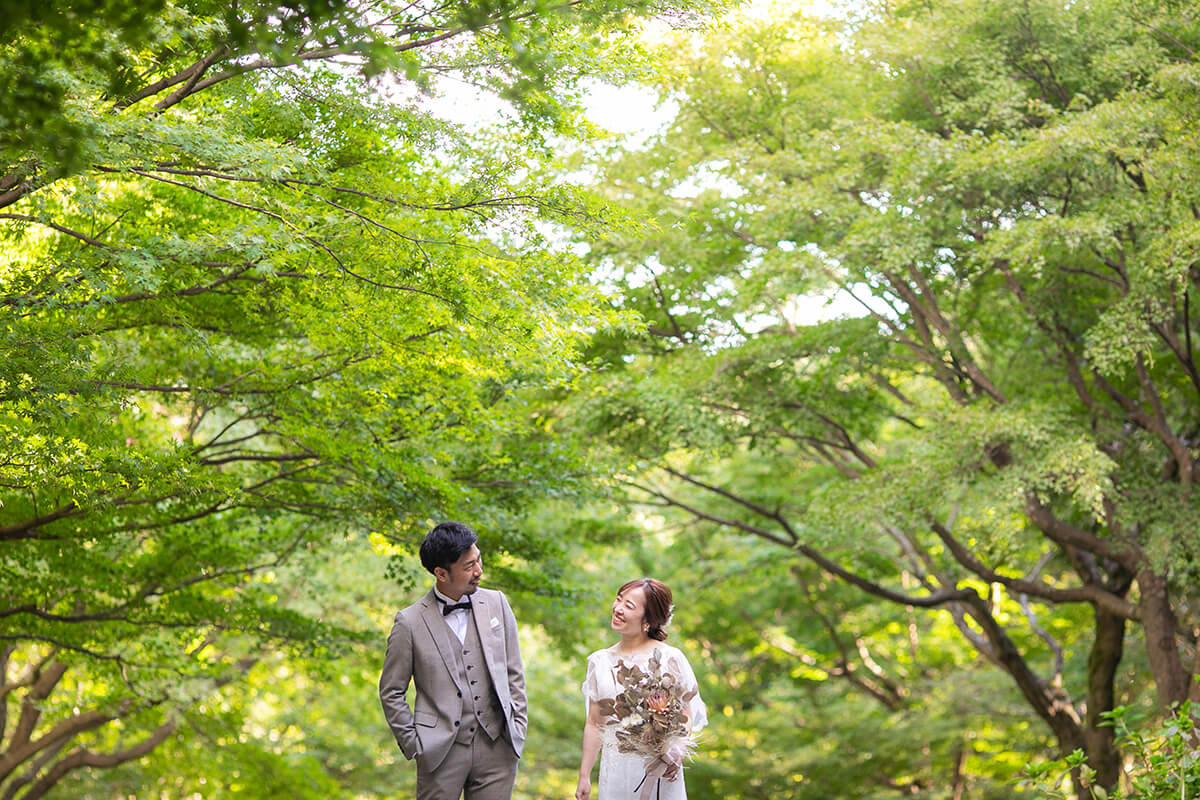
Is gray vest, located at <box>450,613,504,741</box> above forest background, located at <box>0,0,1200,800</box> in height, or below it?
below

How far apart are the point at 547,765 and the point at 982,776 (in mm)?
6732

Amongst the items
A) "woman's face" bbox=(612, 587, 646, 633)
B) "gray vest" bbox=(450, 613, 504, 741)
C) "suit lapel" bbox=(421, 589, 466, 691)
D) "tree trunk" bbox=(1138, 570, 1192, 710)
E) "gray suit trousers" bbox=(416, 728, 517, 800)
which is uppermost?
"tree trunk" bbox=(1138, 570, 1192, 710)

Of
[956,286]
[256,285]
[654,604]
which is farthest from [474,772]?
[956,286]

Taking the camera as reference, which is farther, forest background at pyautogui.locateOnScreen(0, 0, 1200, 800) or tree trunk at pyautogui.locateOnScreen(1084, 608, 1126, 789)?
tree trunk at pyautogui.locateOnScreen(1084, 608, 1126, 789)

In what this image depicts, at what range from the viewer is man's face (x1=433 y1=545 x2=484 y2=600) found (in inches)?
152

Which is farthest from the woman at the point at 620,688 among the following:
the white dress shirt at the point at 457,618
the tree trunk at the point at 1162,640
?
the tree trunk at the point at 1162,640

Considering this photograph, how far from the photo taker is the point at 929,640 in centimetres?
1788

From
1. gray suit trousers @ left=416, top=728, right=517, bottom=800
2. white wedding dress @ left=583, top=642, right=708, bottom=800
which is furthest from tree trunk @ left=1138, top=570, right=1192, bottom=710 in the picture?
gray suit trousers @ left=416, top=728, right=517, bottom=800

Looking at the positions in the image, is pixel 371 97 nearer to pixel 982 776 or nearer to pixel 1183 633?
pixel 1183 633

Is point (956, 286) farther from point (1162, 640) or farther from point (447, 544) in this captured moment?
point (447, 544)

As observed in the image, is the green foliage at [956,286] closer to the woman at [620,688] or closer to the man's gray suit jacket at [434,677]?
the woman at [620,688]

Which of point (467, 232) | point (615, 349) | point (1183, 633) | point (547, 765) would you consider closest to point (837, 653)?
point (547, 765)

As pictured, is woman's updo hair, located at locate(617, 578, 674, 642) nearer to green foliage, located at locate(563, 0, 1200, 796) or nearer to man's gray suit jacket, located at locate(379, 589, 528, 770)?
man's gray suit jacket, located at locate(379, 589, 528, 770)

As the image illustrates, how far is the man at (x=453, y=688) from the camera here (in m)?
3.75
